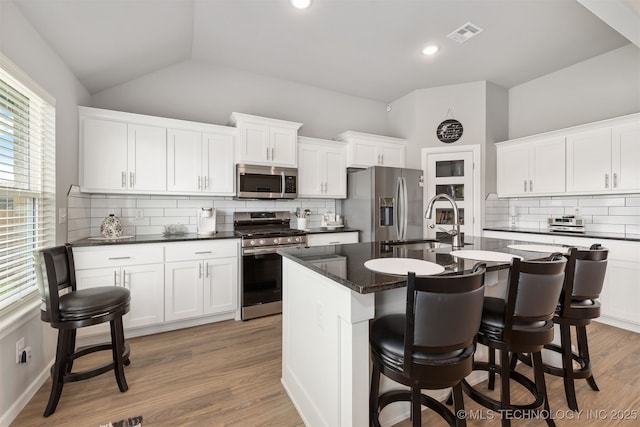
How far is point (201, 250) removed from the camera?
2902 millimetres

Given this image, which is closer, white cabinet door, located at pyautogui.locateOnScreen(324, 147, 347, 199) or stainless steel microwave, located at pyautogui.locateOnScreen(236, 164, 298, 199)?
stainless steel microwave, located at pyautogui.locateOnScreen(236, 164, 298, 199)

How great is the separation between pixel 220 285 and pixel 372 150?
2.84m

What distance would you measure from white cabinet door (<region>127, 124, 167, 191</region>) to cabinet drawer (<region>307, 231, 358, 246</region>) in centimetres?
178

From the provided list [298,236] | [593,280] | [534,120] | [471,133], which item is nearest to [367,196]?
[298,236]

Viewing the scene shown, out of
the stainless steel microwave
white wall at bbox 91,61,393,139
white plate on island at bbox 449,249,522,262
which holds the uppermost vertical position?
white wall at bbox 91,61,393,139

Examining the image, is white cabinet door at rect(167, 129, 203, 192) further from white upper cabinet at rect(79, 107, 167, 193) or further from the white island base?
the white island base

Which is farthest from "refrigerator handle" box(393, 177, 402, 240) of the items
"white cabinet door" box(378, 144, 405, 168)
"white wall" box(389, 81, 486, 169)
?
"white wall" box(389, 81, 486, 169)

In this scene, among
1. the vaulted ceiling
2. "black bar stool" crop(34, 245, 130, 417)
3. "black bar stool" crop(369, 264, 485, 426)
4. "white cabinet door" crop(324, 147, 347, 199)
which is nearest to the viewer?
"black bar stool" crop(369, 264, 485, 426)

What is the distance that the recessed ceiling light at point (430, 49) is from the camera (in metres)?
3.25

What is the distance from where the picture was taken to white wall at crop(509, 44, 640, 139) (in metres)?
3.31

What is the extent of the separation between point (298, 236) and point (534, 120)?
12.7 ft

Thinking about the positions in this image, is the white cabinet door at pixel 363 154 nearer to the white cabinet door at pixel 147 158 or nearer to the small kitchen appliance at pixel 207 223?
the small kitchen appliance at pixel 207 223

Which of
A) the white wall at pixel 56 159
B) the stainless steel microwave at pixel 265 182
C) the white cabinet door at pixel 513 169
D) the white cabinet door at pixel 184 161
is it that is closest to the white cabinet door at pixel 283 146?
the stainless steel microwave at pixel 265 182

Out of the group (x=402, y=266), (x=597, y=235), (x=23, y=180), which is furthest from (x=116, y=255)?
(x=597, y=235)
